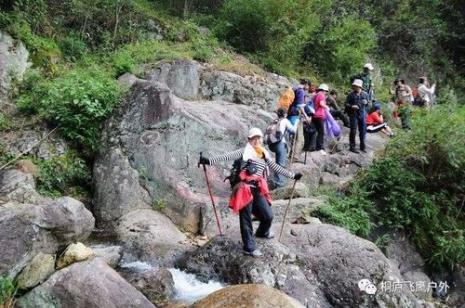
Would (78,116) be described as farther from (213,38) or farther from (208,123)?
(213,38)

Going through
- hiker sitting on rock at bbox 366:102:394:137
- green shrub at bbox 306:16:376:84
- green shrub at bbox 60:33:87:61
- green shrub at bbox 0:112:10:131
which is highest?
green shrub at bbox 306:16:376:84

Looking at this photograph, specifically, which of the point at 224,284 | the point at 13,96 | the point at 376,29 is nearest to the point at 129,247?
the point at 224,284

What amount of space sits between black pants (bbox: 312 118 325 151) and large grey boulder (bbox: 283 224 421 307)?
541 cm

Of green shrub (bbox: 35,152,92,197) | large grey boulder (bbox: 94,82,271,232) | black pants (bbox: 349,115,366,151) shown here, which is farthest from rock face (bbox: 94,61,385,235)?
black pants (bbox: 349,115,366,151)

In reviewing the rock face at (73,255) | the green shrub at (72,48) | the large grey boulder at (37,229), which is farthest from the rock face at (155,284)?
the green shrub at (72,48)

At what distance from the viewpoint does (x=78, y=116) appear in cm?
1102

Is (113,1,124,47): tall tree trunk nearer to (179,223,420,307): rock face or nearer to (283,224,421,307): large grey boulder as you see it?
(179,223,420,307): rock face

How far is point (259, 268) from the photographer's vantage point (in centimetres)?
791

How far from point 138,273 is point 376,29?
70.5 feet

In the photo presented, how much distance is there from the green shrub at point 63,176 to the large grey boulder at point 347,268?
4.84 metres

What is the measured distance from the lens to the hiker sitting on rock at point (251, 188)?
25.3ft

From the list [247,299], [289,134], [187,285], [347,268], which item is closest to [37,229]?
[187,285]

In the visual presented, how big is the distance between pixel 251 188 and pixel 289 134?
589 centimetres

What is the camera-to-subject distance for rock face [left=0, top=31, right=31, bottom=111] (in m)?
12.2
